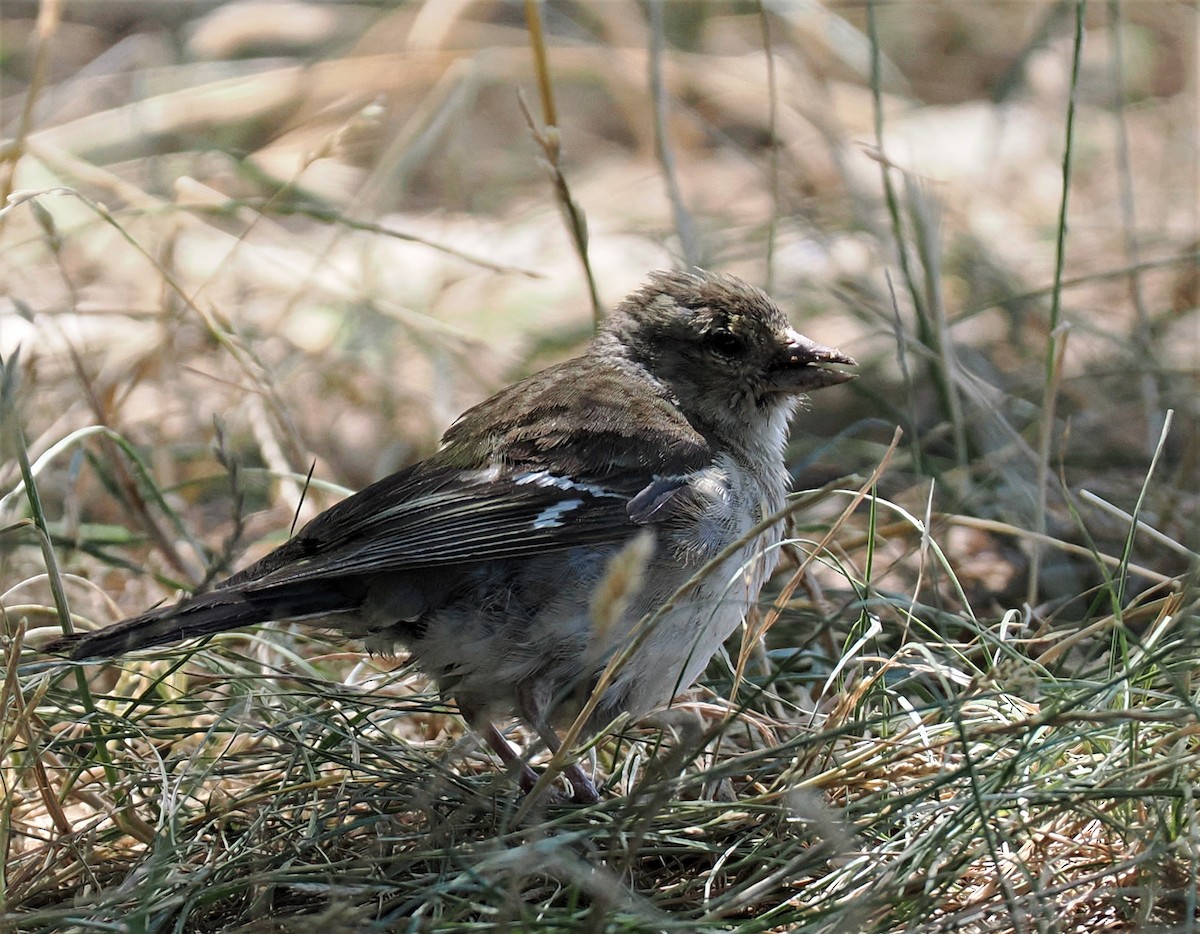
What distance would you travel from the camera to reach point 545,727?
8.76 ft

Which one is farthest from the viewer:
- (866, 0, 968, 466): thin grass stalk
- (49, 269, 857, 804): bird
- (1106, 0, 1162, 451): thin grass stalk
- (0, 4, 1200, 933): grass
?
(1106, 0, 1162, 451): thin grass stalk

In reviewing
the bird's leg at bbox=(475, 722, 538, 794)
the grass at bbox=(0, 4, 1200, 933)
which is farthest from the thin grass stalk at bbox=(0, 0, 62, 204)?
the bird's leg at bbox=(475, 722, 538, 794)

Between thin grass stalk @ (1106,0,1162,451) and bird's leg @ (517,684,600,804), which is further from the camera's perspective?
thin grass stalk @ (1106,0,1162,451)

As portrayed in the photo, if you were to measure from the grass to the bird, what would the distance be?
12cm

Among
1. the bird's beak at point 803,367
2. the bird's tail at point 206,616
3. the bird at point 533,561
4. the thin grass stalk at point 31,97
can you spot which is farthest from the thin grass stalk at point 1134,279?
the thin grass stalk at point 31,97

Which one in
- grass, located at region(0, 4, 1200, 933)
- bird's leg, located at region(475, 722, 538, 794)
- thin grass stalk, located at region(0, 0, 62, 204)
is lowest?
bird's leg, located at region(475, 722, 538, 794)

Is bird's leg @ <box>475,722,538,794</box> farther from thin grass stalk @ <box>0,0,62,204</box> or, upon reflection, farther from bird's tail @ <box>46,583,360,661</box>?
thin grass stalk @ <box>0,0,62,204</box>

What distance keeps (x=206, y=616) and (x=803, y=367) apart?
1.52m

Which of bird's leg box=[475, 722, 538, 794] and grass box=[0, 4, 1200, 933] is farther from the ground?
grass box=[0, 4, 1200, 933]

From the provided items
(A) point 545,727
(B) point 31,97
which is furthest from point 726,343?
(B) point 31,97

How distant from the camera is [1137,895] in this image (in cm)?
196

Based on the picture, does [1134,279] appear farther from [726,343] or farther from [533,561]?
[533,561]

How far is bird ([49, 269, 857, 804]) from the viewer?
262 cm

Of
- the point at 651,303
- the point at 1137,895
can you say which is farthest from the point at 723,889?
the point at 651,303
